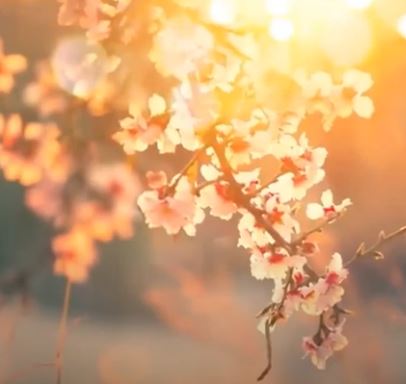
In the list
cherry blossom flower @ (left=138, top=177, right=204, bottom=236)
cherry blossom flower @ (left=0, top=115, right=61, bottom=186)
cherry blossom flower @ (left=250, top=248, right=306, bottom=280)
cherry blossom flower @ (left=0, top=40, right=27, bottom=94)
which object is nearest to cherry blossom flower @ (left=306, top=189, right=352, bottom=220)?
cherry blossom flower @ (left=250, top=248, right=306, bottom=280)

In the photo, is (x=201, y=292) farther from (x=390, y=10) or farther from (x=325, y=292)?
(x=390, y=10)

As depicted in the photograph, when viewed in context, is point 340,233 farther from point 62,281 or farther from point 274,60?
point 62,281

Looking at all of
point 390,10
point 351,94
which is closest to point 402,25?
point 390,10

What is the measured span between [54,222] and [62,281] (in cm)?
11

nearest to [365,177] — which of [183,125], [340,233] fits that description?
[340,233]

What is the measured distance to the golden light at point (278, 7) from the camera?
1411mm

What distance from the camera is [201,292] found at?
1496 mm

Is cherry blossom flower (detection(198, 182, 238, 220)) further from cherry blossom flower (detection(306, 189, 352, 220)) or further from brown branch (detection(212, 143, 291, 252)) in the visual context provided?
cherry blossom flower (detection(306, 189, 352, 220))

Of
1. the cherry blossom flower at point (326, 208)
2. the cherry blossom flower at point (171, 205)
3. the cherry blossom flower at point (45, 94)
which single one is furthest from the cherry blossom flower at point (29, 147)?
the cherry blossom flower at point (326, 208)

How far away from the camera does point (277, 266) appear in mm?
1310

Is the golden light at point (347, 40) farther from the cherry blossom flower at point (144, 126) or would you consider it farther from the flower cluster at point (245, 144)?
the cherry blossom flower at point (144, 126)

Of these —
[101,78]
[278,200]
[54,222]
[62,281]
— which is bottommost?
[62,281]

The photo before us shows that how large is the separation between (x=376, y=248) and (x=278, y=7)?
0.44m

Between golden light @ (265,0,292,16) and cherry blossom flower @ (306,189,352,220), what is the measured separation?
1.04 ft
